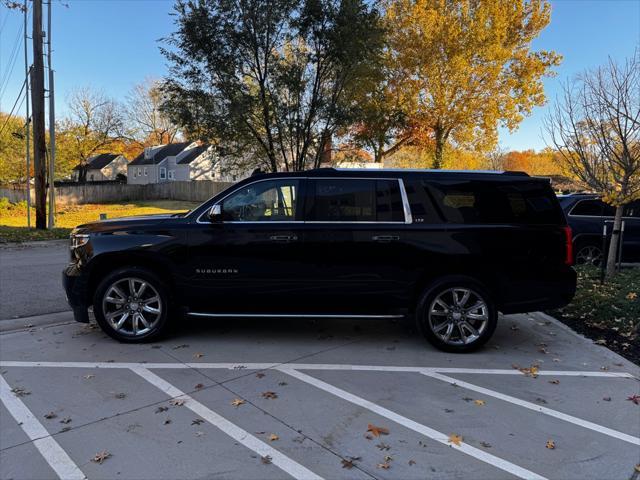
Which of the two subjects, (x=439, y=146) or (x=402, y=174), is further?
(x=439, y=146)

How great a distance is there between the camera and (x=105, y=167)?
71.3 metres

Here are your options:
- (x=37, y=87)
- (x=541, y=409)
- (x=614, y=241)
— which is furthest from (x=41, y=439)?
(x=37, y=87)

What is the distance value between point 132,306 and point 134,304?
0.03m

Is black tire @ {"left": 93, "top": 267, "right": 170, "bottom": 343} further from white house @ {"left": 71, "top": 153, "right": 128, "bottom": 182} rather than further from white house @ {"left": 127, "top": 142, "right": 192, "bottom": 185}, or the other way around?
white house @ {"left": 71, "top": 153, "right": 128, "bottom": 182}

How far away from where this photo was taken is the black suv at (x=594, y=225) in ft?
33.0

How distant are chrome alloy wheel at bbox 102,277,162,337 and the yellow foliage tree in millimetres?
22514

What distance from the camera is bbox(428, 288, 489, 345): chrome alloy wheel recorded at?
5.12 m

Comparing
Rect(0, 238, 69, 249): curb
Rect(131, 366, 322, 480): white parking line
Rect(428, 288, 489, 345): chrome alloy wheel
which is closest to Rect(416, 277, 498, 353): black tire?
Rect(428, 288, 489, 345): chrome alloy wheel

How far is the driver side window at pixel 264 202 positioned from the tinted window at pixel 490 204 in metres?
1.55

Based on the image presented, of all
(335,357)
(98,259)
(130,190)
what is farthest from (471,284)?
(130,190)

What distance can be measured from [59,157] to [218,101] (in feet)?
113

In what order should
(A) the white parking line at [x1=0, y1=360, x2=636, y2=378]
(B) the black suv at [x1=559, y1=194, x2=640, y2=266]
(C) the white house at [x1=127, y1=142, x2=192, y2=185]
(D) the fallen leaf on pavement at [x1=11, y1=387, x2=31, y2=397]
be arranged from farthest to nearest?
(C) the white house at [x1=127, y1=142, x2=192, y2=185], (B) the black suv at [x1=559, y1=194, x2=640, y2=266], (A) the white parking line at [x1=0, y1=360, x2=636, y2=378], (D) the fallen leaf on pavement at [x1=11, y1=387, x2=31, y2=397]

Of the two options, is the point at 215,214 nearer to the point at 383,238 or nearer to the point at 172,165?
the point at 383,238

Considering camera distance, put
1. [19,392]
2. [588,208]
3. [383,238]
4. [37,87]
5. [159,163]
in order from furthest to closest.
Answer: [159,163]
[37,87]
[588,208]
[383,238]
[19,392]
